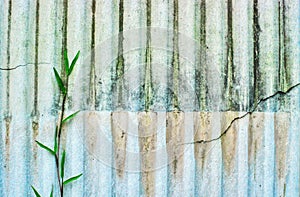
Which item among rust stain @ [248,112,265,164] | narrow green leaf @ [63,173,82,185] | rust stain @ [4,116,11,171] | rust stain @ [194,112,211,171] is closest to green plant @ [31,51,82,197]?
narrow green leaf @ [63,173,82,185]

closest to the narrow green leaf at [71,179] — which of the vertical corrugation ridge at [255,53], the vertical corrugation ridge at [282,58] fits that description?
the vertical corrugation ridge at [255,53]

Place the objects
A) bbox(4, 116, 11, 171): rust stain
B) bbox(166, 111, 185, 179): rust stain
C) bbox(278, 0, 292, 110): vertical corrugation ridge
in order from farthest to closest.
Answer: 1. bbox(278, 0, 292, 110): vertical corrugation ridge
2. bbox(166, 111, 185, 179): rust stain
3. bbox(4, 116, 11, 171): rust stain

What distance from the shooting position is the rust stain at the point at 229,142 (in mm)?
2361

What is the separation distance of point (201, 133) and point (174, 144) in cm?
17

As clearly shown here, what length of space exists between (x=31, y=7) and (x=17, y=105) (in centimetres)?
55

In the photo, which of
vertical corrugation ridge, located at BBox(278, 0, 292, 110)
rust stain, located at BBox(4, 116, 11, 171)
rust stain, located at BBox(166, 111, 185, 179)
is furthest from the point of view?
vertical corrugation ridge, located at BBox(278, 0, 292, 110)

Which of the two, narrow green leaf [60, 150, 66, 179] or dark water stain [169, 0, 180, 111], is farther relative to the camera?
dark water stain [169, 0, 180, 111]

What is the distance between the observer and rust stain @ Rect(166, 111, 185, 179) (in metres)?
2.32

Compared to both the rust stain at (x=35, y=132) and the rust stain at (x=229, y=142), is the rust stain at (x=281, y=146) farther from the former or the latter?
the rust stain at (x=35, y=132)

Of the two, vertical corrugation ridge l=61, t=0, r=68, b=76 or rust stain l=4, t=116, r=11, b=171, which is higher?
vertical corrugation ridge l=61, t=0, r=68, b=76

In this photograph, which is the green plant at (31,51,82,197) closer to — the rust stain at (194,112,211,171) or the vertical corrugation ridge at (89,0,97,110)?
the vertical corrugation ridge at (89,0,97,110)

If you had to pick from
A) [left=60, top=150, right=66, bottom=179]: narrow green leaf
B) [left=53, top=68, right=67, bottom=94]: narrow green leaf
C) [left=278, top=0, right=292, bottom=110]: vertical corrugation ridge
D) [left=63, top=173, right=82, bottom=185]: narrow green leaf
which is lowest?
[left=63, top=173, right=82, bottom=185]: narrow green leaf

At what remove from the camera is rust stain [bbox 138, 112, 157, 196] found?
2299 mm

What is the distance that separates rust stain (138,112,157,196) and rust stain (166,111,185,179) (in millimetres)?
93
